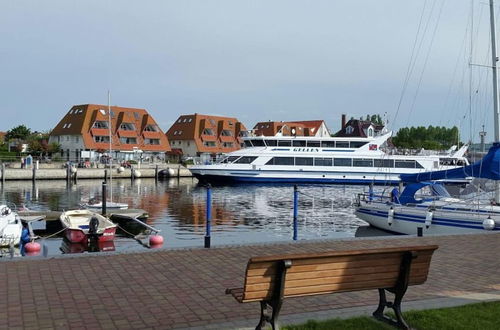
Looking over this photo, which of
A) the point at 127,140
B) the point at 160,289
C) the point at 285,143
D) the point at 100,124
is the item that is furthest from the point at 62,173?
the point at 160,289

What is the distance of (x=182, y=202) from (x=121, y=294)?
92.1 feet

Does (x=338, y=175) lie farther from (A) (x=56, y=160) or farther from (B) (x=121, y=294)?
(B) (x=121, y=294)

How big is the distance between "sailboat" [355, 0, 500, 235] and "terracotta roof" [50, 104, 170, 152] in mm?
64247

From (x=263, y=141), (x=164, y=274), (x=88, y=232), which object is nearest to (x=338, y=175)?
(x=263, y=141)

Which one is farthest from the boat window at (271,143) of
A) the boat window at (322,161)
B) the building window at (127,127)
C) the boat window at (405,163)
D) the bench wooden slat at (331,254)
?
the bench wooden slat at (331,254)

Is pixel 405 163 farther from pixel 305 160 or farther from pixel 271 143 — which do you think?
pixel 271 143

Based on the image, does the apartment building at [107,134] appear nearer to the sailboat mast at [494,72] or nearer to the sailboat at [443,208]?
the sailboat at [443,208]

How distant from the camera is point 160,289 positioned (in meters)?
7.31

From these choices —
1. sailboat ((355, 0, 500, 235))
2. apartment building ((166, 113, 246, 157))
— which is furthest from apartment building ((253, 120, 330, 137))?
A: sailboat ((355, 0, 500, 235))

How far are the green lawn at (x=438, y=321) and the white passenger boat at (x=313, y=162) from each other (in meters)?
45.8

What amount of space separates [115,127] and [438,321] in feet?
267

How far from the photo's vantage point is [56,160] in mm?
72125

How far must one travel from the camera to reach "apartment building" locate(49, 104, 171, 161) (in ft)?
258

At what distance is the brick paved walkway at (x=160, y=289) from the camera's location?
5926 mm
